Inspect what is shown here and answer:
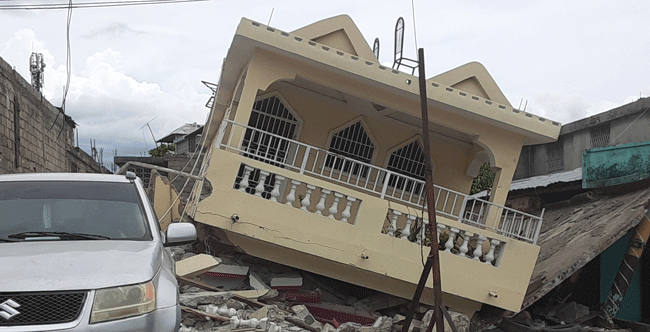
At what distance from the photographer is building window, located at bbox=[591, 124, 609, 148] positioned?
18411 millimetres

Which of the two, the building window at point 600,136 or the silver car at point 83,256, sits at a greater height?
the building window at point 600,136

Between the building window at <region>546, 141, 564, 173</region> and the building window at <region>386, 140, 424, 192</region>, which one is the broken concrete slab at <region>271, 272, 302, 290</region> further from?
the building window at <region>546, 141, 564, 173</region>

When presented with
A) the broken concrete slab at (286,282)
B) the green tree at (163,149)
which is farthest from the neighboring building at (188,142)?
the broken concrete slab at (286,282)

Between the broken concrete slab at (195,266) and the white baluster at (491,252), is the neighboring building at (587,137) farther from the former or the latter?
the broken concrete slab at (195,266)

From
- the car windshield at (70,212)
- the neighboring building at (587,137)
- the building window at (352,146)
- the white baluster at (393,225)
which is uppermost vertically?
the neighboring building at (587,137)

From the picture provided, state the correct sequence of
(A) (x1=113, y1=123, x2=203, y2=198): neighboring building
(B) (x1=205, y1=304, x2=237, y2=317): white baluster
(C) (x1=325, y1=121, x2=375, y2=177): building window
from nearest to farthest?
(B) (x1=205, y1=304, x2=237, y2=317): white baluster → (C) (x1=325, y1=121, x2=375, y2=177): building window → (A) (x1=113, y1=123, x2=203, y2=198): neighboring building

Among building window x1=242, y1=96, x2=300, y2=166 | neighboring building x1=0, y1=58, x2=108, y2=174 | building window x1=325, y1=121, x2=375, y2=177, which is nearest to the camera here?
building window x1=242, y1=96, x2=300, y2=166

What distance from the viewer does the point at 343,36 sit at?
11.2 m

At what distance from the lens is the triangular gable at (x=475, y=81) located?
11.4 meters

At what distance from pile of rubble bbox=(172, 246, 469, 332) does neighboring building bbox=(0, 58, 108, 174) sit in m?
6.30

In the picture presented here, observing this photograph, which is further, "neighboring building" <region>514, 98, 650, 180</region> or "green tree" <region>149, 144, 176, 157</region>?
"green tree" <region>149, 144, 176, 157</region>

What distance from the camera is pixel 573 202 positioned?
14.5m

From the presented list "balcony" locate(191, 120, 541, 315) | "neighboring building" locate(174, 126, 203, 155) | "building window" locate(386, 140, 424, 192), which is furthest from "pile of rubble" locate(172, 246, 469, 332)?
"neighboring building" locate(174, 126, 203, 155)

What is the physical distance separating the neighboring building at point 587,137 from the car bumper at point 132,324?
1510 centimetres
